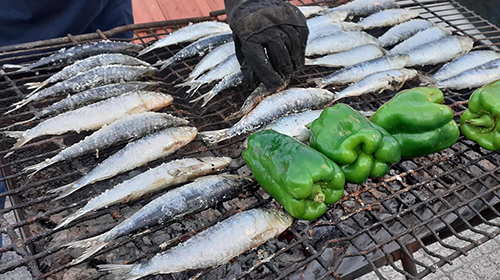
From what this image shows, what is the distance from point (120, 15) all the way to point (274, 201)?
2.92m

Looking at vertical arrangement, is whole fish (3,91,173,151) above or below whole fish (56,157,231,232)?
above

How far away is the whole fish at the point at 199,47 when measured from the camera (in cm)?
390

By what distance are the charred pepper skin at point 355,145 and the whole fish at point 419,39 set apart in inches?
71.6

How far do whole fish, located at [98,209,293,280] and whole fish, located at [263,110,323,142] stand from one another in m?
0.77

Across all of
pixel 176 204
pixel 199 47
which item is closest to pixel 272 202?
pixel 176 204

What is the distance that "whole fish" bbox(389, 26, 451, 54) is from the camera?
164 inches

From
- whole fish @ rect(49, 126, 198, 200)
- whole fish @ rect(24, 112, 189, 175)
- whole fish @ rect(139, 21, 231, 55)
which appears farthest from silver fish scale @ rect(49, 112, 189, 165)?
whole fish @ rect(139, 21, 231, 55)

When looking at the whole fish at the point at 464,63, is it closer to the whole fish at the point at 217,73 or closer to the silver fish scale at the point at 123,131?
the whole fish at the point at 217,73

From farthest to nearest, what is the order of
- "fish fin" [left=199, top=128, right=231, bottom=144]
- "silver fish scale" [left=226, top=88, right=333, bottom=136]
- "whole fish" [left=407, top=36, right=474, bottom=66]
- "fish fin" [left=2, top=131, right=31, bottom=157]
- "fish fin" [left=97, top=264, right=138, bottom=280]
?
"whole fish" [left=407, top=36, right=474, bottom=66]
"silver fish scale" [left=226, top=88, right=333, bottom=136]
"fish fin" [left=199, top=128, right=231, bottom=144]
"fish fin" [left=2, top=131, right=31, bottom=157]
"fish fin" [left=97, top=264, right=138, bottom=280]

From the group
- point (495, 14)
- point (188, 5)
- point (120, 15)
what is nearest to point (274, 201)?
point (120, 15)

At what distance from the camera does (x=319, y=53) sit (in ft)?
13.4

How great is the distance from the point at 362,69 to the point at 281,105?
3.25 feet

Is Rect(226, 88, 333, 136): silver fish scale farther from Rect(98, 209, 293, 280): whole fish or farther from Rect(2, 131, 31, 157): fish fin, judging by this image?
Rect(2, 131, 31, 157): fish fin

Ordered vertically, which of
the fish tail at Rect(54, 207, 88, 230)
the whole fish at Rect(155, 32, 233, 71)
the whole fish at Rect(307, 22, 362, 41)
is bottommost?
the fish tail at Rect(54, 207, 88, 230)
